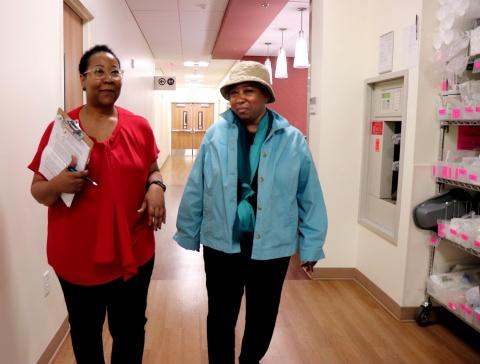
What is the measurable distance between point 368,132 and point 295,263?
1.47m

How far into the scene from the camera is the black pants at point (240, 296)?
6.03ft

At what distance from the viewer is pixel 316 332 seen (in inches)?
109

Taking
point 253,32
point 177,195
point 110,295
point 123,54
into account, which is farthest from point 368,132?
point 177,195

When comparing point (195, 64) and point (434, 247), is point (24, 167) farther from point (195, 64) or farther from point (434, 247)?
point (195, 64)

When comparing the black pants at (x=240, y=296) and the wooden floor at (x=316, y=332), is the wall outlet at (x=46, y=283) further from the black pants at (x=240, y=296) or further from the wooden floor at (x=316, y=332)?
the black pants at (x=240, y=296)

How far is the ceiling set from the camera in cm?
521

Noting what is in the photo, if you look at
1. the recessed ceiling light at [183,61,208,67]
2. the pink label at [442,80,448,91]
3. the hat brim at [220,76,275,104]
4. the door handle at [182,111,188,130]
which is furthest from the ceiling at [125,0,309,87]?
the door handle at [182,111,188,130]

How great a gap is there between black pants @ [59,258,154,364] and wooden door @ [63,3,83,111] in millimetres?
1651

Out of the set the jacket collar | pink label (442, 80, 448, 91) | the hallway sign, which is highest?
the hallway sign

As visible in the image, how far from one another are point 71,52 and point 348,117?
2154 mm

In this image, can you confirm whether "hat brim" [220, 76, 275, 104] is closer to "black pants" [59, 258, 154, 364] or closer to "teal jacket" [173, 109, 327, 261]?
"teal jacket" [173, 109, 327, 261]

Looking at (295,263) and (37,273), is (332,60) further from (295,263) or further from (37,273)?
(37,273)

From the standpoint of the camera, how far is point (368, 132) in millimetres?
3510

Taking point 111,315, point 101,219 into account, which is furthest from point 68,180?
point 111,315
